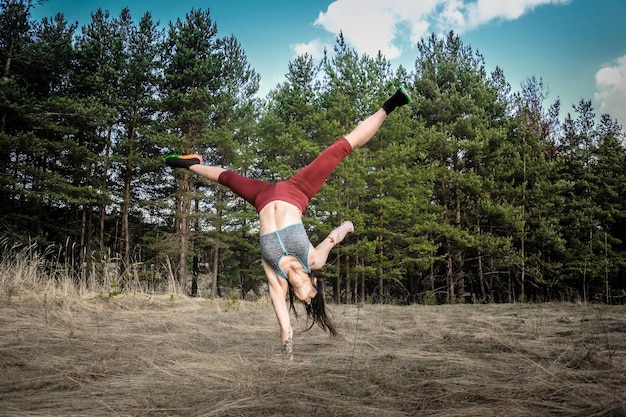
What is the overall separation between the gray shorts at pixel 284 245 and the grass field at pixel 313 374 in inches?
29.1

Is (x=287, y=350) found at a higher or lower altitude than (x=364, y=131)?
lower

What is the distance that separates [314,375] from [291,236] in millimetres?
1195

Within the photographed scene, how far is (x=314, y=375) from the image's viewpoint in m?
2.21

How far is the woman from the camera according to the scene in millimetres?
3176

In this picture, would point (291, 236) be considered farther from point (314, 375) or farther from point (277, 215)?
point (314, 375)

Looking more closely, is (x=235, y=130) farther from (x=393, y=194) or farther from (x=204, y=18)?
(x=393, y=194)

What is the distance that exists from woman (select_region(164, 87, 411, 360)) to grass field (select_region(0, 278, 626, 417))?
1.34ft

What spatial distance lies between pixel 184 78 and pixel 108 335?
53.5 ft

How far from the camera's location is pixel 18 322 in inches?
160

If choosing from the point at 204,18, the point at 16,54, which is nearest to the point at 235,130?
the point at 204,18

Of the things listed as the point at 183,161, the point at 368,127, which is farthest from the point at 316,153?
the point at 368,127

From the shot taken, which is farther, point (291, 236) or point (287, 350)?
point (291, 236)

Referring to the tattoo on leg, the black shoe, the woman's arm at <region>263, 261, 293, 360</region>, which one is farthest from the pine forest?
the tattoo on leg

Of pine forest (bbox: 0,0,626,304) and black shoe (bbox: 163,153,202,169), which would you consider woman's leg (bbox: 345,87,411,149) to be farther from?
pine forest (bbox: 0,0,626,304)
